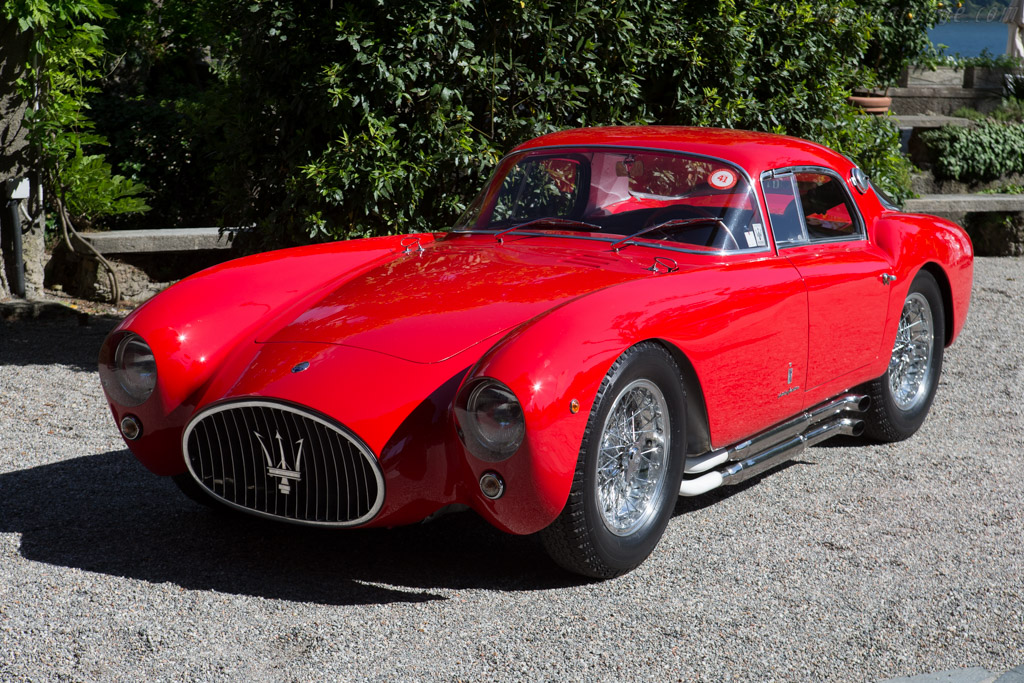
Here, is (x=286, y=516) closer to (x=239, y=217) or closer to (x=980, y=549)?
(x=980, y=549)

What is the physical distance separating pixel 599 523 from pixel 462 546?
0.66 meters

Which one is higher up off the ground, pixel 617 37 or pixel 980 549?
pixel 617 37

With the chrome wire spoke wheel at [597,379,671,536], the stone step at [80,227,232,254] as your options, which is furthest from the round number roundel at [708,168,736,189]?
the stone step at [80,227,232,254]

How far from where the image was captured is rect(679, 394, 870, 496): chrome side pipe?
3.74 m

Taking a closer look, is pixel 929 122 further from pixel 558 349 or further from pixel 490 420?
pixel 490 420

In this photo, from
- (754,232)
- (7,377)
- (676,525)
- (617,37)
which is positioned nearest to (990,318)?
(617,37)

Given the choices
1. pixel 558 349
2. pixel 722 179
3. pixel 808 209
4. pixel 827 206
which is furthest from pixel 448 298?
pixel 827 206

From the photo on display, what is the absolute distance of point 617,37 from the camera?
21.3 ft

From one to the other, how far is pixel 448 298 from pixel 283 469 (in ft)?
2.85

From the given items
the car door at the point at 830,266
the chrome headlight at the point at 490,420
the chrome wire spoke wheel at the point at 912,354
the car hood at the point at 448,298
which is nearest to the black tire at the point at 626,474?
the chrome headlight at the point at 490,420

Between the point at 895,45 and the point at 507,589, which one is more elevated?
the point at 895,45

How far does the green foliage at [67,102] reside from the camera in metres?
7.10

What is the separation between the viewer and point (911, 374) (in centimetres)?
523

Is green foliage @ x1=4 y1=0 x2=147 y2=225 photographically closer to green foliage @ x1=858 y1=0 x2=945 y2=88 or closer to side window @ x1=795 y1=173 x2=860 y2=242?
side window @ x1=795 y1=173 x2=860 y2=242
